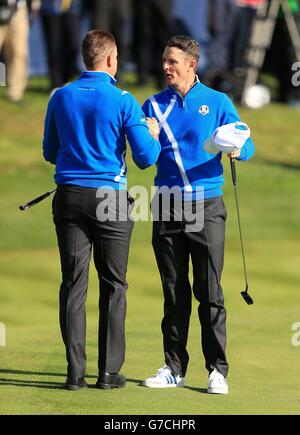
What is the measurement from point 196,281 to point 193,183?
0.55 metres

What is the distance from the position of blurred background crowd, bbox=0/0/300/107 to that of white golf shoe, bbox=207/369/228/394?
1011 centimetres

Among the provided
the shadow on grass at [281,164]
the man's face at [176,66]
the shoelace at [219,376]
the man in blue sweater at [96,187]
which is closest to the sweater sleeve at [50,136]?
the man in blue sweater at [96,187]

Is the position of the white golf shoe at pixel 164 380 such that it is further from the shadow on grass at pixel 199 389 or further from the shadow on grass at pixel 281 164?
the shadow on grass at pixel 281 164

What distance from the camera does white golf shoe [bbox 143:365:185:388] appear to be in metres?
7.39

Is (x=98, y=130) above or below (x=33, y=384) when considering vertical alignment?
above

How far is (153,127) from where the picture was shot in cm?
722

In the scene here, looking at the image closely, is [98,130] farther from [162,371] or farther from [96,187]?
[162,371]

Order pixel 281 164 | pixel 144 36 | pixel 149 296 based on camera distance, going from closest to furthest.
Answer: pixel 149 296 → pixel 281 164 → pixel 144 36

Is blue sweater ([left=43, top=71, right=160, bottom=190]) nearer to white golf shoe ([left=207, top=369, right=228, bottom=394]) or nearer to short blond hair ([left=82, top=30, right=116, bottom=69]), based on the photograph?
short blond hair ([left=82, top=30, right=116, bottom=69])

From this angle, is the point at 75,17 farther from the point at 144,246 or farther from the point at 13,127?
the point at 144,246

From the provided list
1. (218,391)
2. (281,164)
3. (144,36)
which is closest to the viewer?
(218,391)

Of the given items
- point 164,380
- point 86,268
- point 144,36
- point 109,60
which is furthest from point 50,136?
point 144,36

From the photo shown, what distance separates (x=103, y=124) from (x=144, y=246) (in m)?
6.88

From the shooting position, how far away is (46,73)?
22.0 metres
